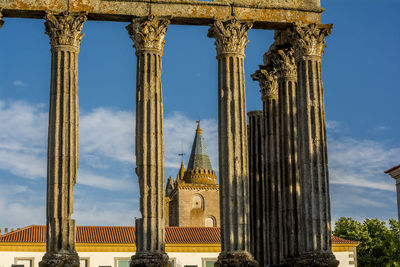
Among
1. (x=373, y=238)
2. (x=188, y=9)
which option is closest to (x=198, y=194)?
(x=373, y=238)

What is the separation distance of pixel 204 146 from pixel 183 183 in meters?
8.84

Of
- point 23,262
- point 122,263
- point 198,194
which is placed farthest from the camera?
point 198,194

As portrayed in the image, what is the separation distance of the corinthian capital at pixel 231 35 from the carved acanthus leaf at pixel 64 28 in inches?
289

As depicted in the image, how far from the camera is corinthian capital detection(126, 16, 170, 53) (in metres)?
43.8

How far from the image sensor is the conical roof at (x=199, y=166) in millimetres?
166625

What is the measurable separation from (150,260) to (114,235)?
5441 centimetres

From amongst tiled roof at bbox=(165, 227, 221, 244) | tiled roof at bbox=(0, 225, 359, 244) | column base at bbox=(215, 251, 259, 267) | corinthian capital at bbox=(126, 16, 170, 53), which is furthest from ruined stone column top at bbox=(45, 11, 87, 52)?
tiled roof at bbox=(165, 227, 221, 244)

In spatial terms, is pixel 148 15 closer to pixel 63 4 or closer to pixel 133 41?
pixel 133 41

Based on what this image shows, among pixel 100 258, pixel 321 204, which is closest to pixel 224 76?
pixel 321 204

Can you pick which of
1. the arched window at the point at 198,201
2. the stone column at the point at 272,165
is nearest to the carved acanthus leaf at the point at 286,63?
the stone column at the point at 272,165

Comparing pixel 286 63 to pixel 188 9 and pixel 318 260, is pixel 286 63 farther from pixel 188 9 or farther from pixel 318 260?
pixel 318 260

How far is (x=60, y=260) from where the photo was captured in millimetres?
40031

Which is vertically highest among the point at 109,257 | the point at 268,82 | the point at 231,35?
the point at 231,35

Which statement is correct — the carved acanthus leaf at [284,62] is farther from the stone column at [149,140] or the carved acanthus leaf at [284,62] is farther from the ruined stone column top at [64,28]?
the ruined stone column top at [64,28]
